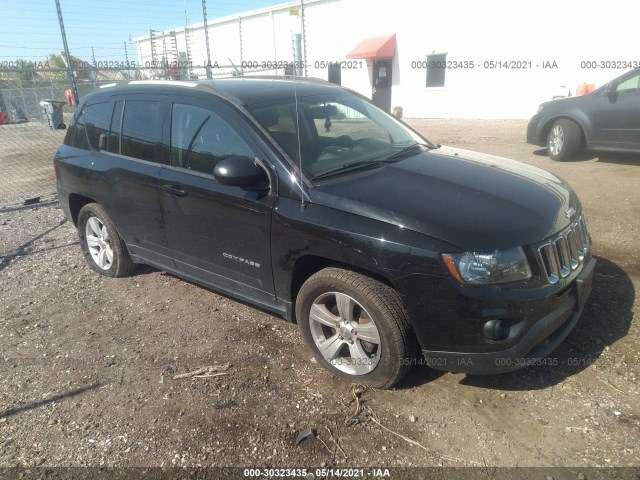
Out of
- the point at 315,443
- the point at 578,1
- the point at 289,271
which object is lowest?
the point at 315,443

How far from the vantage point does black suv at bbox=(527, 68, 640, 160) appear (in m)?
8.00

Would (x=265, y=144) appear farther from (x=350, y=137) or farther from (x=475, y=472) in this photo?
(x=475, y=472)

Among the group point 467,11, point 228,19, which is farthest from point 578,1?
point 228,19

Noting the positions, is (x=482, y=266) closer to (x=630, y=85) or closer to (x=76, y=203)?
(x=76, y=203)

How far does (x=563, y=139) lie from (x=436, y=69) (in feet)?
37.5

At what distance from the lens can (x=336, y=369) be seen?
122 inches

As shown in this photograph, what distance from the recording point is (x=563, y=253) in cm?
280

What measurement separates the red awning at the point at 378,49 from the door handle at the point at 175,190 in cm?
1761

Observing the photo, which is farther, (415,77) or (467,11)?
(415,77)

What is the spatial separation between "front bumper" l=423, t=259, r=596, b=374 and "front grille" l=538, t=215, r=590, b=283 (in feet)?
0.37

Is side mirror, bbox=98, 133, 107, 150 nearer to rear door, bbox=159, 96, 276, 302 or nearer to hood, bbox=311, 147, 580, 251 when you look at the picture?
rear door, bbox=159, 96, 276, 302

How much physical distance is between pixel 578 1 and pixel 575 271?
49.8 ft

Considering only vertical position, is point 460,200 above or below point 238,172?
below

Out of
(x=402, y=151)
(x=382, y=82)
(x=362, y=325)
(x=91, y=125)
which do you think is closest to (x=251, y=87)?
(x=402, y=151)
